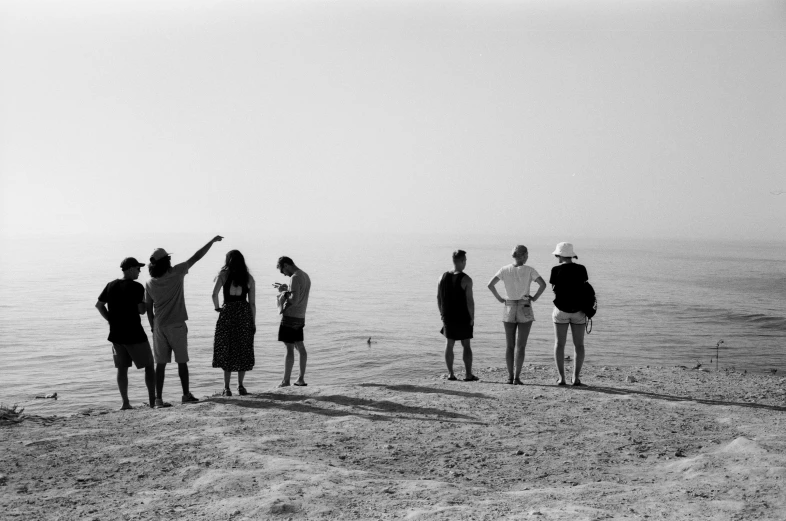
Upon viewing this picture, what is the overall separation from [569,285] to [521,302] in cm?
71

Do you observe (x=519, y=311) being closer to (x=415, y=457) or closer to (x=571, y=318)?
(x=571, y=318)

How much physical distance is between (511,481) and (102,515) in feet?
10.7

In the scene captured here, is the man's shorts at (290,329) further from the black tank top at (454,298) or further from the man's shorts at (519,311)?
the man's shorts at (519,311)

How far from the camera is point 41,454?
6.66m

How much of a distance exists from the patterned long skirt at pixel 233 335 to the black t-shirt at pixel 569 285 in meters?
4.29

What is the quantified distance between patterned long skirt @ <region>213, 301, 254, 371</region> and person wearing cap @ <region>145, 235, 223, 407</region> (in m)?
0.54

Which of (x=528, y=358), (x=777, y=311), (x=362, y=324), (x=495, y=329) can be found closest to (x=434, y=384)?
(x=528, y=358)

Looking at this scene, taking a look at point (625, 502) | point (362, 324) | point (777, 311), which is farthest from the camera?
point (777, 311)

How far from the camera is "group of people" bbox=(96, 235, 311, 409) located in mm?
8664

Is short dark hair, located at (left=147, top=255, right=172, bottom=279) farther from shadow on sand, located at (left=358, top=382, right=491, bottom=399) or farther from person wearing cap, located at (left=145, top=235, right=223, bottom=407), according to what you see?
shadow on sand, located at (left=358, top=382, right=491, bottom=399)

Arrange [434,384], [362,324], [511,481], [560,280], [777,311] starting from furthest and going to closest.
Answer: [777,311], [362,324], [434,384], [560,280], [511,481]

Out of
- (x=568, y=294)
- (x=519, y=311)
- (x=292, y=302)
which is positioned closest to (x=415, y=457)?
(x=519, y=311)

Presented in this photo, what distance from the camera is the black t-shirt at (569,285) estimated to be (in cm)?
938

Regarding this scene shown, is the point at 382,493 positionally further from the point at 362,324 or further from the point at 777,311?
the point at 777,311
